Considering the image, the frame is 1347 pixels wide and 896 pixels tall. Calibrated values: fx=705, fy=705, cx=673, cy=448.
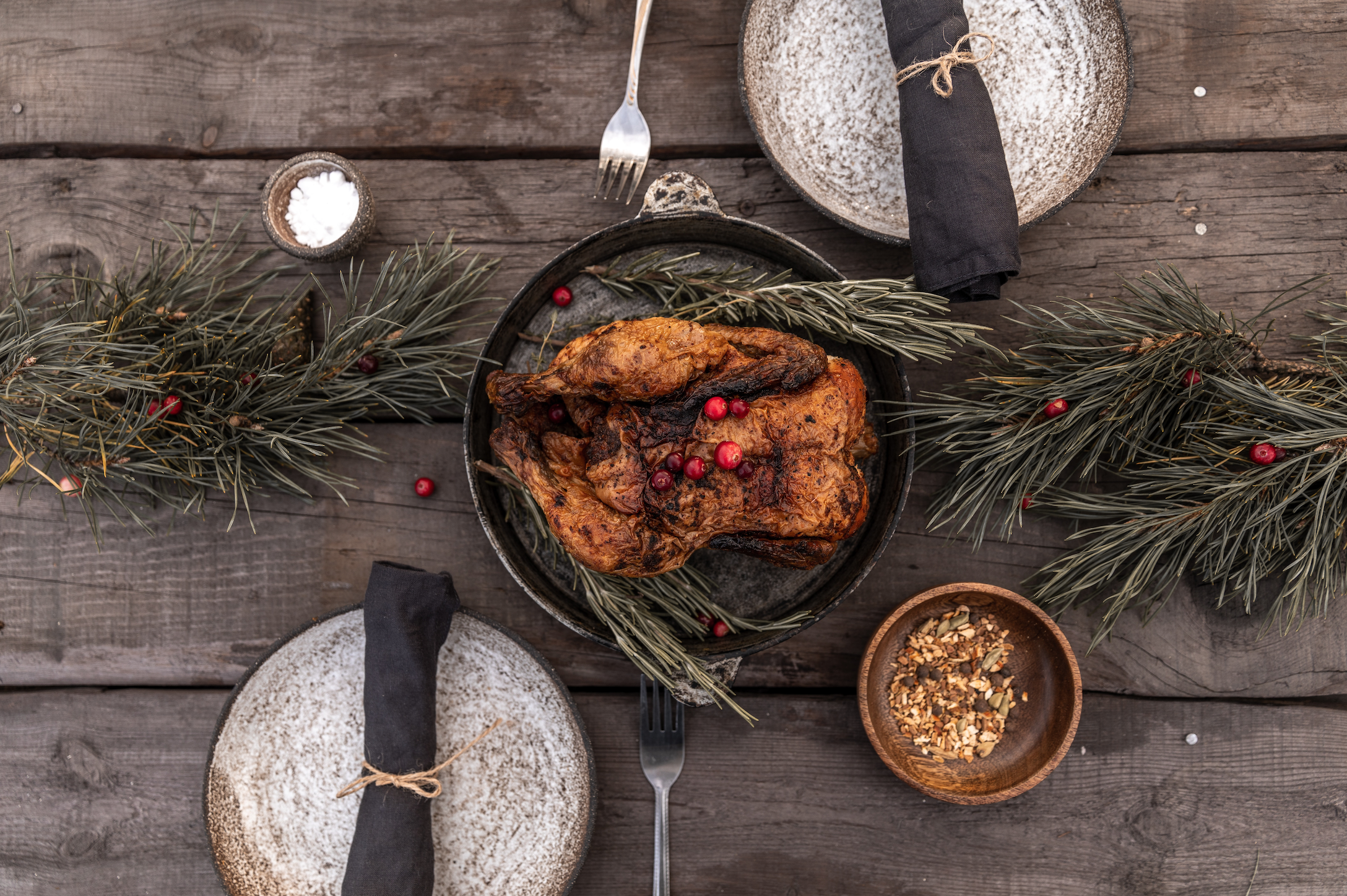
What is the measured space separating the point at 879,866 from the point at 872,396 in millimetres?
1413

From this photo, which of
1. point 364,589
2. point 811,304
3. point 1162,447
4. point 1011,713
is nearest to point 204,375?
point 364,589

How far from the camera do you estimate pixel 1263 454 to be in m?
1.73

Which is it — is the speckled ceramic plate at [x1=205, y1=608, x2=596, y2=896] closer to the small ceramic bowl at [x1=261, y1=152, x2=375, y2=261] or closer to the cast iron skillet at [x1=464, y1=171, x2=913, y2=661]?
the cast iron skillet at [x1=464, y1=171, x2=913, y2=661]

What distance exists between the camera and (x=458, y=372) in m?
2.10

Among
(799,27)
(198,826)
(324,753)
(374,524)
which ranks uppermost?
(799,27)

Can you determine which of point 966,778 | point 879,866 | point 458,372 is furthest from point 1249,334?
point 458,372

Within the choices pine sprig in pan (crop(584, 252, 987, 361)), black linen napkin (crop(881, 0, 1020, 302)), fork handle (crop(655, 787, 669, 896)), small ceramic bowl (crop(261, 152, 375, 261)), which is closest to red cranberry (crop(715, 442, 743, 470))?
pine sprig in pan (crop(584, 252, 987, 361))

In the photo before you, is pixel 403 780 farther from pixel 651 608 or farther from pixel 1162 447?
pixel 1162 447

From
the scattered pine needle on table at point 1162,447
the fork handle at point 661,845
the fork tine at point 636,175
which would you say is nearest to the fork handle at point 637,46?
the fork tine at point 636,175

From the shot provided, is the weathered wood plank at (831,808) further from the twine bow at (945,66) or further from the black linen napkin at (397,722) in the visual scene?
the twine bow at (945,66)

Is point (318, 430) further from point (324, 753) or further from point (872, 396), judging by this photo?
point (872, 396)

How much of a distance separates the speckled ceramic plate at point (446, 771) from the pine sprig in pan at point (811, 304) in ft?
3.43

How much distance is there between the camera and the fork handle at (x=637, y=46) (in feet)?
6.64

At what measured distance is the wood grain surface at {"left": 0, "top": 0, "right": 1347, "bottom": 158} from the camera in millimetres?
2152
